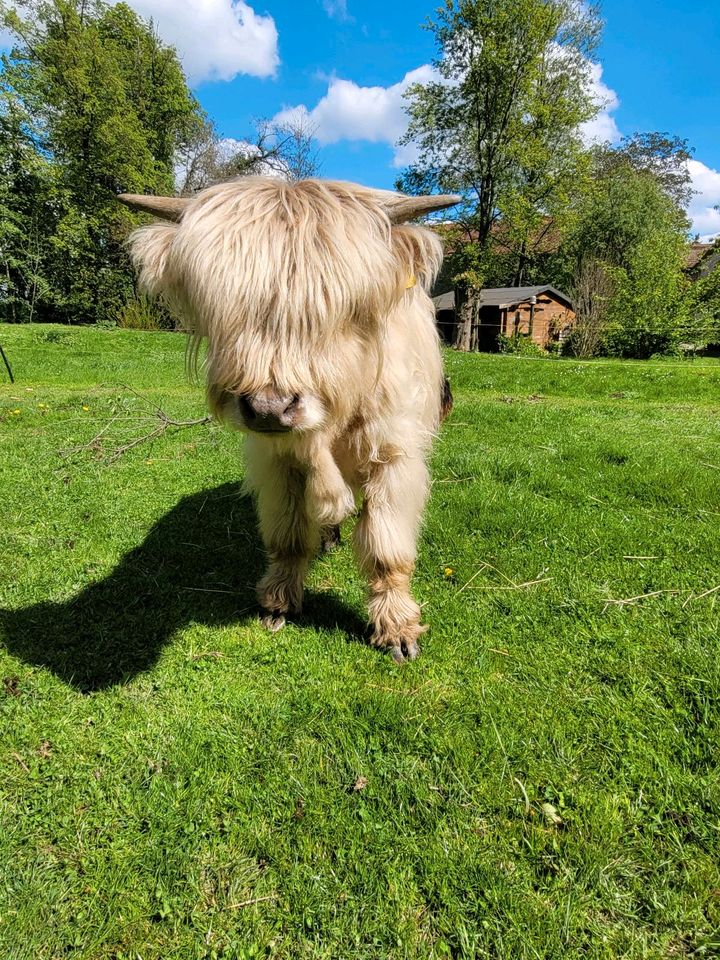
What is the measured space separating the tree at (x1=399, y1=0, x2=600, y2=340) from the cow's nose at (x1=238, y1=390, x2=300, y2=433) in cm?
2882

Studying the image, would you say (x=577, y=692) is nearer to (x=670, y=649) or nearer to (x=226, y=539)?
(x=670, y=649)

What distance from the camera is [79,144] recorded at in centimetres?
3077

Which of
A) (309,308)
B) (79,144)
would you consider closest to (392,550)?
(309,308)

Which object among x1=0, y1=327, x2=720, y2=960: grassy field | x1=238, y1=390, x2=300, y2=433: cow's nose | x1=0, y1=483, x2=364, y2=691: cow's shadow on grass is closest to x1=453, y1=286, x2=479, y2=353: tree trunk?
x1=0, y1=327, x2=720, y2=960: grassy field

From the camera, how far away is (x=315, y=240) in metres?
1.88

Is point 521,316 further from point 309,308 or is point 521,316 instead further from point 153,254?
point 309,308

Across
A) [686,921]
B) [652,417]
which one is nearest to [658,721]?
[686,921]

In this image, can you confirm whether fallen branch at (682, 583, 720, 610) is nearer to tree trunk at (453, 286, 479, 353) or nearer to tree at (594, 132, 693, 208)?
tree trunk at (453, 286, 479, 353)

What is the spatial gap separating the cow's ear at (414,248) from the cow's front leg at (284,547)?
4.39ft

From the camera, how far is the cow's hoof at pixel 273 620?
2994 millimetres

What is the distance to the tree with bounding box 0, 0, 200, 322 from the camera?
30.0 metres

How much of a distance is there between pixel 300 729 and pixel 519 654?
113 cm

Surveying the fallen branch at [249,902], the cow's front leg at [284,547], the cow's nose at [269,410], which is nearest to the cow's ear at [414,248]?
the cow's nose at [269,410]

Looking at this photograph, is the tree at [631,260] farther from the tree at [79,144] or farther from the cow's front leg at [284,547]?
the cow's front leg at [284,547]
